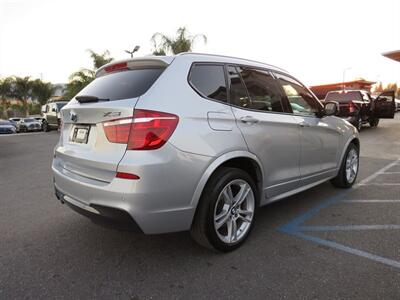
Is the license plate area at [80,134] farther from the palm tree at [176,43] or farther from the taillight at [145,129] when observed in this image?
the palm tree at [176,43]

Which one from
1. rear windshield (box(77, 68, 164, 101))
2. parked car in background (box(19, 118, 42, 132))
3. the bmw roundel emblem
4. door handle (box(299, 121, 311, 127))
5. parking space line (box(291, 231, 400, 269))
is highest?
rear windshield (box(77, 68, 164, 101))

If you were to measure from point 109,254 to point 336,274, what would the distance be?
2.00m

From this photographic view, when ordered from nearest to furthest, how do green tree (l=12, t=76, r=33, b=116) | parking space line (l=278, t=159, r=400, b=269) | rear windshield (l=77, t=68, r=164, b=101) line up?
rear windshield (l=77, t=68, r=164, b=101) → parking space line (l=278, t=159, r=400, b=269) → green tree (l=12, t=76, r=33, b=116)

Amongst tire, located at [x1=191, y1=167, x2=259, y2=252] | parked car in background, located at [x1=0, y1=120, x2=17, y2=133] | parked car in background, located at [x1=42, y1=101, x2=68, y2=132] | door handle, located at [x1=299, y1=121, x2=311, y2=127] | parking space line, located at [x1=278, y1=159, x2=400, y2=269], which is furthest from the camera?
parked car in background, located at [x1=0, y1=120, x2=17, y2=133]

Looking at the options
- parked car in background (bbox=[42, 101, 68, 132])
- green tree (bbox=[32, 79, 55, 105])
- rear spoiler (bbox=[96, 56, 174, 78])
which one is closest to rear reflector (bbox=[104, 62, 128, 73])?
rear spoiler (bbox=[96, 56, 174, 78])

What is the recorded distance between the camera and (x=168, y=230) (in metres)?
2.72

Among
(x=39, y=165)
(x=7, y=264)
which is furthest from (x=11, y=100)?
(x=7, y=264)

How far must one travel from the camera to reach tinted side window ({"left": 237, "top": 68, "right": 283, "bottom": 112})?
3428mm

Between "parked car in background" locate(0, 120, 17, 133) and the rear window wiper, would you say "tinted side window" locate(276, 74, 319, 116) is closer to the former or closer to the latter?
the rear window wiper

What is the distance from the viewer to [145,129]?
8.32 ft

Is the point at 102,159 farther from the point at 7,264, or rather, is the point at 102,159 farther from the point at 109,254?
the point at 7,264

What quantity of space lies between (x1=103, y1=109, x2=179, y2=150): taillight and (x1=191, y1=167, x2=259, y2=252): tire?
63cm

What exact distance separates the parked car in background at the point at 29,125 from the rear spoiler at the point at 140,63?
97.3ft

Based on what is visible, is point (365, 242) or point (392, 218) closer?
point (365, 242)
